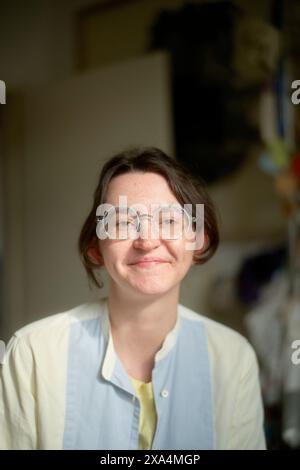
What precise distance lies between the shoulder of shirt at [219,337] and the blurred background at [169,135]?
0.10 feet

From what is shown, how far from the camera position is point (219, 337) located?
0.52 metres

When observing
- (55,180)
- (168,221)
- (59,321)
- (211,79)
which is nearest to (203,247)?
(168,221)

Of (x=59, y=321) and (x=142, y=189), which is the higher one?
(x=142, y=189)

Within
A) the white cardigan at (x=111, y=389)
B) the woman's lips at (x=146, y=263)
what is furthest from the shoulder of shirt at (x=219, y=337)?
the woman's lips at (x=146, y=263)

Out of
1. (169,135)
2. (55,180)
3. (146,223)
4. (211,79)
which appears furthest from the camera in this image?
(211,79)

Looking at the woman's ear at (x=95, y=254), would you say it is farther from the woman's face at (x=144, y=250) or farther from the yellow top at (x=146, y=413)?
the yellow top at (x=146, y=413)

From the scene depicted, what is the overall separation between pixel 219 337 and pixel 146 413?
13 cm

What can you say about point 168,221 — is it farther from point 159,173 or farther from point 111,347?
point 111,347

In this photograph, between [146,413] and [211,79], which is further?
[211,79]

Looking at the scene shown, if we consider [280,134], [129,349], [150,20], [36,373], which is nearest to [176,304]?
[129,349]

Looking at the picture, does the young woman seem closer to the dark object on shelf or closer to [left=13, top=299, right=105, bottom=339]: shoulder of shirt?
[left=13, top=299, right=105, bottom=339]: shoulder of shirt

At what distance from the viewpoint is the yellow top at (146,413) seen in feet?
1.59

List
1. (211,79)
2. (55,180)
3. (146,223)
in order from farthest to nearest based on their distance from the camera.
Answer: (211,79)
(55,180)
(146,223)

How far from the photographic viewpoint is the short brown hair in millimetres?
453
